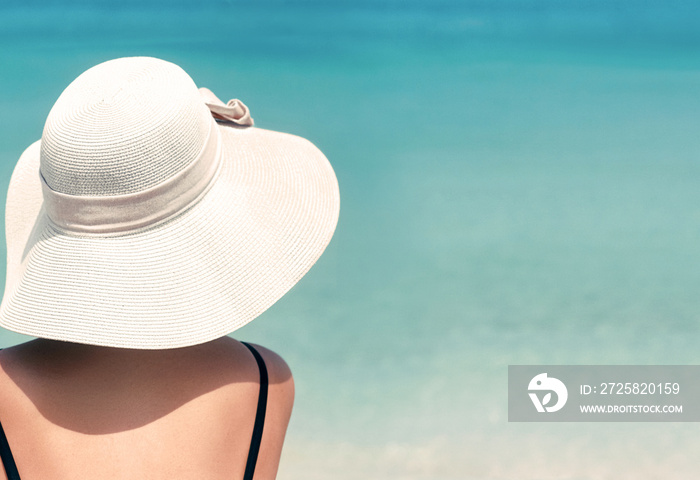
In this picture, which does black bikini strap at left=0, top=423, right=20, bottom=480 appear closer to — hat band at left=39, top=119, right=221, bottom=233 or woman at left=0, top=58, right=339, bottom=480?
woman at left=0, top=58, right=339, bottom=480

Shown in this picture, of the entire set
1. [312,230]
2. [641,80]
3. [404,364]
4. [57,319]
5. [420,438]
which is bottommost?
[57,319]

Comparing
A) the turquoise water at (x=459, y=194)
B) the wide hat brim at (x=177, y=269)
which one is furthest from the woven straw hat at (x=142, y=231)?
the turquoise water at (x=459, y=194)

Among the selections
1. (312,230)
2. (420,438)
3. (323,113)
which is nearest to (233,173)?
(312,230)

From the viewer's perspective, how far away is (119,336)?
71cm

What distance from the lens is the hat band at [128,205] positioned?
73 cm

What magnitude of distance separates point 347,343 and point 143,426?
2084 millimetres

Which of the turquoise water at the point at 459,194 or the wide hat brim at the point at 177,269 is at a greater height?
the turquoise water at the point at 459,194

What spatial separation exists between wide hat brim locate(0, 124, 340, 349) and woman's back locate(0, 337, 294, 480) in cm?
4

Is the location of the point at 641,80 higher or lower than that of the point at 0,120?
higher

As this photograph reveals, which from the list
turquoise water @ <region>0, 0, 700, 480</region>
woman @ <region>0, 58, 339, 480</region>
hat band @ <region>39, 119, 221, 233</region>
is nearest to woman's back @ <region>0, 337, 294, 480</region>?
woman @ <region>0, 58, 339, 480</region>

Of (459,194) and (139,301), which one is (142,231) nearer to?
(139,301)

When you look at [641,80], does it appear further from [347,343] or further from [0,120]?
[0,120]

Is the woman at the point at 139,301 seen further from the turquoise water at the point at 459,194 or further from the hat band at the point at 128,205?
the turquoise water at the point at 459,194

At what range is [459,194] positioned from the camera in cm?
327
